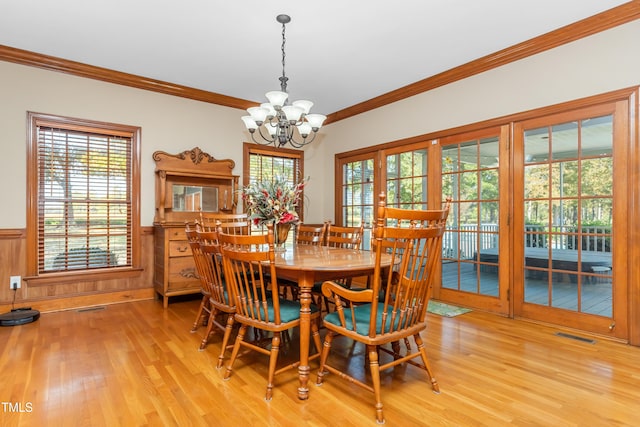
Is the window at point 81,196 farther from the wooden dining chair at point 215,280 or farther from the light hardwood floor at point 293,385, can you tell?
the wooden dining chair at point 215,280

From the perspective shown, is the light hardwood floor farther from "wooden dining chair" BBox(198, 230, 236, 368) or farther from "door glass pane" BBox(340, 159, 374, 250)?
"door glass pane" BBox(340, 159, 374, 250)

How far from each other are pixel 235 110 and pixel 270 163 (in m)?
0.94


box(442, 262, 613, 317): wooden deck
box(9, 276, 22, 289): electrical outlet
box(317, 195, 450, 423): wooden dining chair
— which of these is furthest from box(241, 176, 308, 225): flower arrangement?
box(9, 276, 22, 289): electrical outlet

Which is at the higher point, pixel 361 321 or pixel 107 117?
pixel 107 117

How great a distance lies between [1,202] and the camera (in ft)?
11.5

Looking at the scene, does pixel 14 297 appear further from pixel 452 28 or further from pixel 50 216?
pixel 452 28

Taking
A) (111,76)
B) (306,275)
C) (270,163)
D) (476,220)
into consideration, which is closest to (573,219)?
(476,220)

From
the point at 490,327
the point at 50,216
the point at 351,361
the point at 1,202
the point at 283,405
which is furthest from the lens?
the point at 50,216

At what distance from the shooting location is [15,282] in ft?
11.7

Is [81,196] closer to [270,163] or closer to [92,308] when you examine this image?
[92,308]

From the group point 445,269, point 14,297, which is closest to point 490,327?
point 445,269

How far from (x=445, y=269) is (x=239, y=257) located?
293cm

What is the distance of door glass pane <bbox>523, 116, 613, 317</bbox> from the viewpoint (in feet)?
9.73

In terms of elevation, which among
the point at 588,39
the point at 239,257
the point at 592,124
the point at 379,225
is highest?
the point at 588,39
